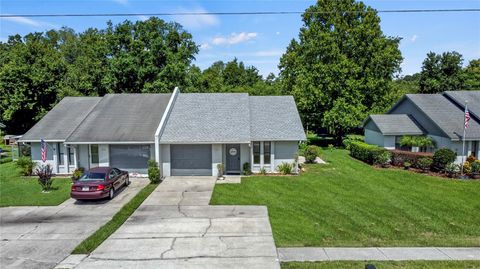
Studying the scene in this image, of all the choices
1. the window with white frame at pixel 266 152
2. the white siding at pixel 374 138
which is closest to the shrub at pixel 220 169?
the window with white frame at pixel 266 152

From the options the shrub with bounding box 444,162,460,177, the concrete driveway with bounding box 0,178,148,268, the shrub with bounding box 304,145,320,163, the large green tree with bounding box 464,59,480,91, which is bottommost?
the concrete driveway with bounding box 0,178,148,268

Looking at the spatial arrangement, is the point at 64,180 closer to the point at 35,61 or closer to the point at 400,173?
the point at 400,173

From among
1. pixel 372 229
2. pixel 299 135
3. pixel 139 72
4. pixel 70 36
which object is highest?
pixel 70 36

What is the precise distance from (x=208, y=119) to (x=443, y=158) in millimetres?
16129

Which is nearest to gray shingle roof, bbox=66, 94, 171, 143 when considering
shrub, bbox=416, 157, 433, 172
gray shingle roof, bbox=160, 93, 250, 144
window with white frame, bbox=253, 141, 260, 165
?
gray shingle roof, bbox=160, 93, 250, 144

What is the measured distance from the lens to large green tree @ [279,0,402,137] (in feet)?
116

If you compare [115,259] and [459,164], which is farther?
[459,164]

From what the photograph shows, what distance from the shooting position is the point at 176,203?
646 inches

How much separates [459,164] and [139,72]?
3002 cm

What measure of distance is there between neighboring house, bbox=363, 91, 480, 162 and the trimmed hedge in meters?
2.22

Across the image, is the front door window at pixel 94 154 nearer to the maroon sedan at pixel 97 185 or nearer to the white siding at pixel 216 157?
the maroon sedan at pixel 97 185

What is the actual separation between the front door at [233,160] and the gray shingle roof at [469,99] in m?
18.7

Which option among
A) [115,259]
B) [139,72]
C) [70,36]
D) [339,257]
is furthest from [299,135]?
[70,36]

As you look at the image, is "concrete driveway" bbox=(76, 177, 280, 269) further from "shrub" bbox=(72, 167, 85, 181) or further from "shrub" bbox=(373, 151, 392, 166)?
"shrub" bbox=(373, 151, 392, 166)
